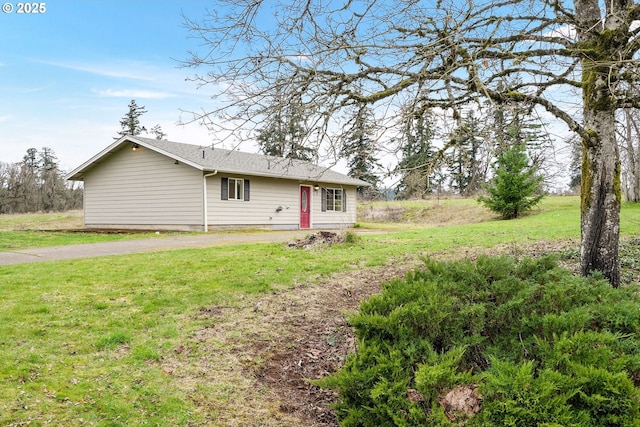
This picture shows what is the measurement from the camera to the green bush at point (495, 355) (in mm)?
1980

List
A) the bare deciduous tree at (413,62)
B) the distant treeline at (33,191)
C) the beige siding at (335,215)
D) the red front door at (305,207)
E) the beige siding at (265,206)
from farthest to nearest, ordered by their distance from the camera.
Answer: the distant treeline at (33,191), the beige siding at (335,215), the red front door at (305,207), the beige siding at (265,206), the bare deciduous tree at (413,62)

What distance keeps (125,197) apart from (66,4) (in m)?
10.8

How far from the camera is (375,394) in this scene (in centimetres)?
227


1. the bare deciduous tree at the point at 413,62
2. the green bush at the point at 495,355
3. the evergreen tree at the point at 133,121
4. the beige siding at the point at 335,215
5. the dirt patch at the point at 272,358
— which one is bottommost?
the dirt patch at the point at 272,358

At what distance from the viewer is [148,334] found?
411 cm

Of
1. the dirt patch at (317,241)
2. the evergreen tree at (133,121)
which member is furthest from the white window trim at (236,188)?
the evergreen tree at (133,121)

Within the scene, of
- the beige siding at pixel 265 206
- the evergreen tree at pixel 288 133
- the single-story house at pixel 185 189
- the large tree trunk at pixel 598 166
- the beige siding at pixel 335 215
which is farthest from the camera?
the beige siding at pixel 335 215

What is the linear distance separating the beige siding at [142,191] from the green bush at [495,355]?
46.7ft

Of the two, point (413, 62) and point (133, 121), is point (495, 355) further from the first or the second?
point (133, 121)

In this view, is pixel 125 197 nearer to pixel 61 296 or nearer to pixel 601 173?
pixel 61 296

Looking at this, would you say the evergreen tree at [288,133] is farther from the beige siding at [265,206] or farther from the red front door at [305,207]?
the red front door at [305,207]

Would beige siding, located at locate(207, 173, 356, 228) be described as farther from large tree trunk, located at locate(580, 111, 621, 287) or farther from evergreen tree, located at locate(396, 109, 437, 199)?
large tree trunk, located at locate(580, 111, 621, 287)

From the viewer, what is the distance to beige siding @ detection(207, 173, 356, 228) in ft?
53.9

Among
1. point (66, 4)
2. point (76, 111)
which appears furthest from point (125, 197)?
point (66, 4)
